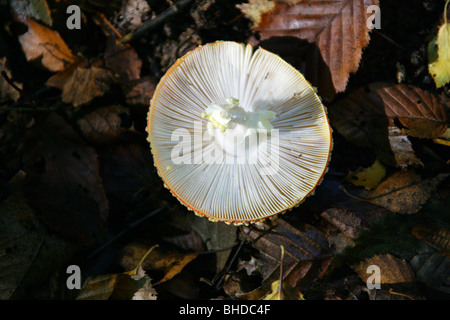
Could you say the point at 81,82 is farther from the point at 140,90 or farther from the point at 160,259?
the point at 160,259

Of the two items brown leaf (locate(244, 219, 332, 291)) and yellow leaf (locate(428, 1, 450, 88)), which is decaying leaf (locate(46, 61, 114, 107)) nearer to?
brown leaf (locate(244, 219, 332, 291))

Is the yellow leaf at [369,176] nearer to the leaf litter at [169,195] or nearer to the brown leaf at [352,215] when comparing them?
the leaf litter at [169,195]

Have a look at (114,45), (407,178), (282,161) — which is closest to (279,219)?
(282,161)

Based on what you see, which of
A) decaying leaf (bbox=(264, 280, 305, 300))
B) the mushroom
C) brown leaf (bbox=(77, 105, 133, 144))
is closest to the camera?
the mushroom

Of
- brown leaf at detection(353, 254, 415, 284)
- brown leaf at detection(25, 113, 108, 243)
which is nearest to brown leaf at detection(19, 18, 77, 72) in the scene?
brown leaf at detection(25, 113, 108, 243)

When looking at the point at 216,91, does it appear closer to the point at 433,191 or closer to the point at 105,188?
the point at 105,188

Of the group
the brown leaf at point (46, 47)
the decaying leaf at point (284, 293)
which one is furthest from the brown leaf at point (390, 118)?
the brown leaf at point (46, 47)

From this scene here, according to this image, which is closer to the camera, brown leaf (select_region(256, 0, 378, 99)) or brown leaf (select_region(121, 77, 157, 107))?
brown leaf (select_region(256, 0, 378, 99))
